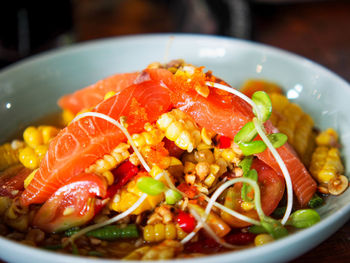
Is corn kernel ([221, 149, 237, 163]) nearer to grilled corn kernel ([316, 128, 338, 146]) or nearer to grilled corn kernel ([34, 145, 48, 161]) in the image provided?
grilled corn kernel ([316, 128, 338, 146])

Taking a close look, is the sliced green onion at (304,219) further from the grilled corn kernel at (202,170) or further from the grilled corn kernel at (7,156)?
the grilled corn kernel at (7,156)

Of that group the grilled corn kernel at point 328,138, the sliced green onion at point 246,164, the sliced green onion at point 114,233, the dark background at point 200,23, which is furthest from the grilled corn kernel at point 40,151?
the dark background at point 200,23

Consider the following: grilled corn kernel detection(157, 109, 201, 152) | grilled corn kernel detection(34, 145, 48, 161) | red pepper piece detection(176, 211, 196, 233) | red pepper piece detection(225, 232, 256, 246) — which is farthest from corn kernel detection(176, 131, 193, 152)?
grilled corn kernel detection(34, 145, 48, 161)

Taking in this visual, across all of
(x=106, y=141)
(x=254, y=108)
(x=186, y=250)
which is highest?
(x=254, y=108)

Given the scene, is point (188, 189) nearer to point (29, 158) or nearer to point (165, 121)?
point (165, 121)

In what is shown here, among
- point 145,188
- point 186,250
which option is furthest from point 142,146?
point 186,250

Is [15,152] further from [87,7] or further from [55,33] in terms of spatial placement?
[87,7]
